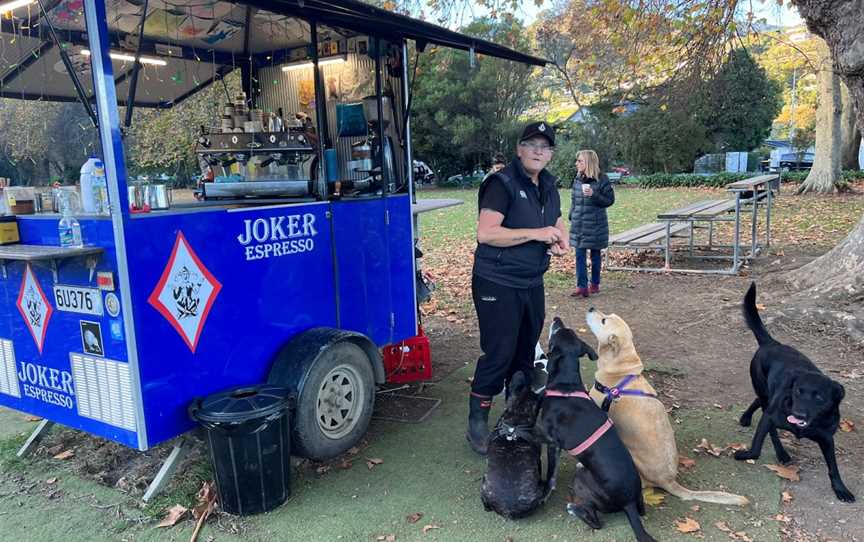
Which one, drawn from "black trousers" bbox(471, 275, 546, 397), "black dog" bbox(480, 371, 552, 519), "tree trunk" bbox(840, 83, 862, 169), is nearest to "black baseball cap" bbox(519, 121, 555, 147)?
"black trousers" bbox(471, 275, 546, 397)

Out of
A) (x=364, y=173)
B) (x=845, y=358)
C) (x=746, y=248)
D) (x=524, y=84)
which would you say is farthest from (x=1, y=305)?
(x=524, y=84)

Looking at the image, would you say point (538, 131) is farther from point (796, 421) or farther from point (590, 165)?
point (590, 165)

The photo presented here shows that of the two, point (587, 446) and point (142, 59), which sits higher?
point (142, 59)

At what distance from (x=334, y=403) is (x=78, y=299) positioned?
5.07ft

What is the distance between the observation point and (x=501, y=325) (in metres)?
3.73

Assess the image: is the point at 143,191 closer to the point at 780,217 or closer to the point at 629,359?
A: the point at 629,359

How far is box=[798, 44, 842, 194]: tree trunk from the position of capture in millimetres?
17641

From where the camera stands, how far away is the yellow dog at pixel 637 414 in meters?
3.21

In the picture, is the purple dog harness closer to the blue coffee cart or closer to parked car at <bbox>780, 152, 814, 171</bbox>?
the blue coffee cart

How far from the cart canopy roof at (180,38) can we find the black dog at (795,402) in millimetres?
2952

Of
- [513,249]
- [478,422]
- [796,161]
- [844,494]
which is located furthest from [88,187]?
[796,161]

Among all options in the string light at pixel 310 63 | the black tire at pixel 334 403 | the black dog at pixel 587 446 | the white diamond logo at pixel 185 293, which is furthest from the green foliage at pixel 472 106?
the black dog at pixel 587 446

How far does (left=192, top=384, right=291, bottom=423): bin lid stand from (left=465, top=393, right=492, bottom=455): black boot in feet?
3.95

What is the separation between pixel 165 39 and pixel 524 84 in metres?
26.8
